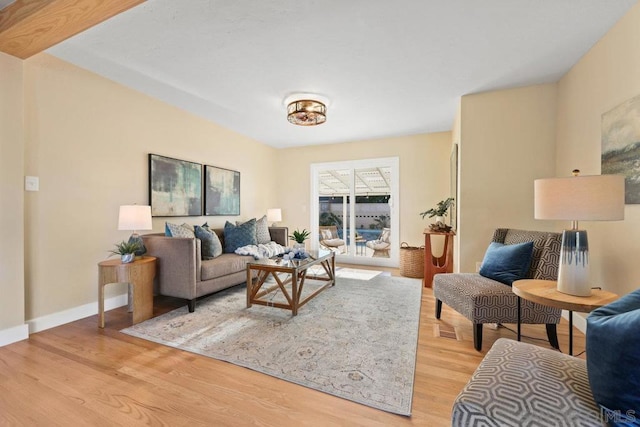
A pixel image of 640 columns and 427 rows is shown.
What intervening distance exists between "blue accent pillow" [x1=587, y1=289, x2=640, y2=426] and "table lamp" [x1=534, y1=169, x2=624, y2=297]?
94 centimetres

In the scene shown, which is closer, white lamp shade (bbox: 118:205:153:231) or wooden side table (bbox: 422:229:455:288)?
white lamp shade (bbox: 118:205:153:231)

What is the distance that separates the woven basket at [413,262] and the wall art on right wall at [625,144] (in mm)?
2484

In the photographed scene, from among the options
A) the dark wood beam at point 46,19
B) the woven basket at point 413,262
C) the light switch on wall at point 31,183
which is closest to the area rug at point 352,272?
the woven basket at point 413,262

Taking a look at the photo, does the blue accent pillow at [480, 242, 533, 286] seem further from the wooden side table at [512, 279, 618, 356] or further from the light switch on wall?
the light switch on wall

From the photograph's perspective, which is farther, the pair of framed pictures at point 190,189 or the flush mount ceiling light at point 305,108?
the pair of framed pictures at point 190,189

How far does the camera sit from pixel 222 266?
3.08m

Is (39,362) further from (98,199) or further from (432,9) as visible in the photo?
(432,9)

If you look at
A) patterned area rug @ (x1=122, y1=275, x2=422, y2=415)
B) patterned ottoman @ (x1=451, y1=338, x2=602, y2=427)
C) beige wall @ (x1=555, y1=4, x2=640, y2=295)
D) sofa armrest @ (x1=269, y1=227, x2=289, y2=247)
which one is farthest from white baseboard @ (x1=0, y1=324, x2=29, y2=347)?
beige wall @ (x1=555, y1=4, x2=640, y2=295)

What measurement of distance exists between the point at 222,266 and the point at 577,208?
3068 millimetres

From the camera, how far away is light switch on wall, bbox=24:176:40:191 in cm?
230

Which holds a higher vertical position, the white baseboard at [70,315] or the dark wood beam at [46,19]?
the dark wood beam at [46,19]

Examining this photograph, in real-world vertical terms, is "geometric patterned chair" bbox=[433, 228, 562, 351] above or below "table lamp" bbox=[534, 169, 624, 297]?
below

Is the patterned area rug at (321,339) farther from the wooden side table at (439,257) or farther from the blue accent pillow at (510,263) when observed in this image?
the blue accent pillow at (510,263)

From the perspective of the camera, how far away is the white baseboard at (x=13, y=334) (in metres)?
2.06
